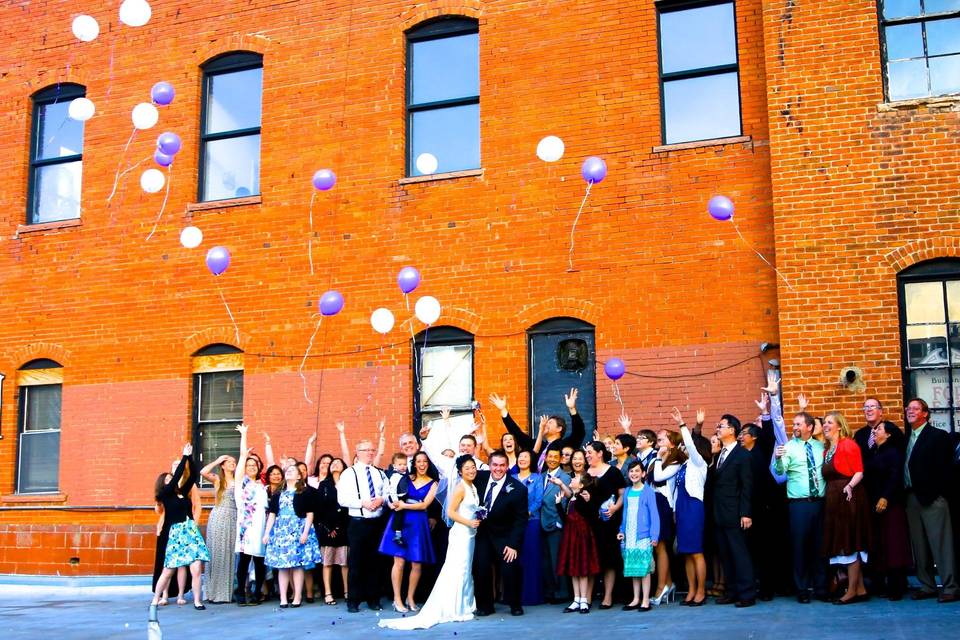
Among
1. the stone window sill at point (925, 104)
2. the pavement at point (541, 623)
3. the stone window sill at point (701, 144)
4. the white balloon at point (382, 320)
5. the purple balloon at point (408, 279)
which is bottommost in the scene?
the pavement at point (541, 623)

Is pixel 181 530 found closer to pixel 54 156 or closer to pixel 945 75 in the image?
pixel 54 156

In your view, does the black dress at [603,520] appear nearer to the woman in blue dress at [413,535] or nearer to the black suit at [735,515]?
the black suit at [735,515]

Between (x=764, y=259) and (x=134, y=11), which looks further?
(x=134, y=11)

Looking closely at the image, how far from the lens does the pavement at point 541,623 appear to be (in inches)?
356

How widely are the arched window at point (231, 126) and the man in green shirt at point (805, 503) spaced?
340 inches

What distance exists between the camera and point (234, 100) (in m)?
16.0

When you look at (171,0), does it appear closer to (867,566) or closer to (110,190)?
(110,190)

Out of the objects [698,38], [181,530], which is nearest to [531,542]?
[181,530]

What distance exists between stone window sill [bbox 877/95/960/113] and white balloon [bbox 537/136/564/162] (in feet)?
12.1

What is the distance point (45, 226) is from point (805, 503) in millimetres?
11967

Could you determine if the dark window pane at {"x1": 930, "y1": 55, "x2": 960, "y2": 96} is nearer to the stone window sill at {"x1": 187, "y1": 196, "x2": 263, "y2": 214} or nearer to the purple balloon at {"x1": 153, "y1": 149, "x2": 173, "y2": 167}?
the stone window sill at {"x1": 187, "y1": 196, "x2": 263, "y2": 214}

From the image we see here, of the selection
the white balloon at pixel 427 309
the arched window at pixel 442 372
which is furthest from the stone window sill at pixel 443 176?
the arched window at pixel 442 372

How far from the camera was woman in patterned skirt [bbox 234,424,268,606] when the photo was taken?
41.0ft

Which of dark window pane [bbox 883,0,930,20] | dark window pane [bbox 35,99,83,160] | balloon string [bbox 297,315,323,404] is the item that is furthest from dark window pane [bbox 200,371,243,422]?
dark window pane [bbox 883,0,930,20]
